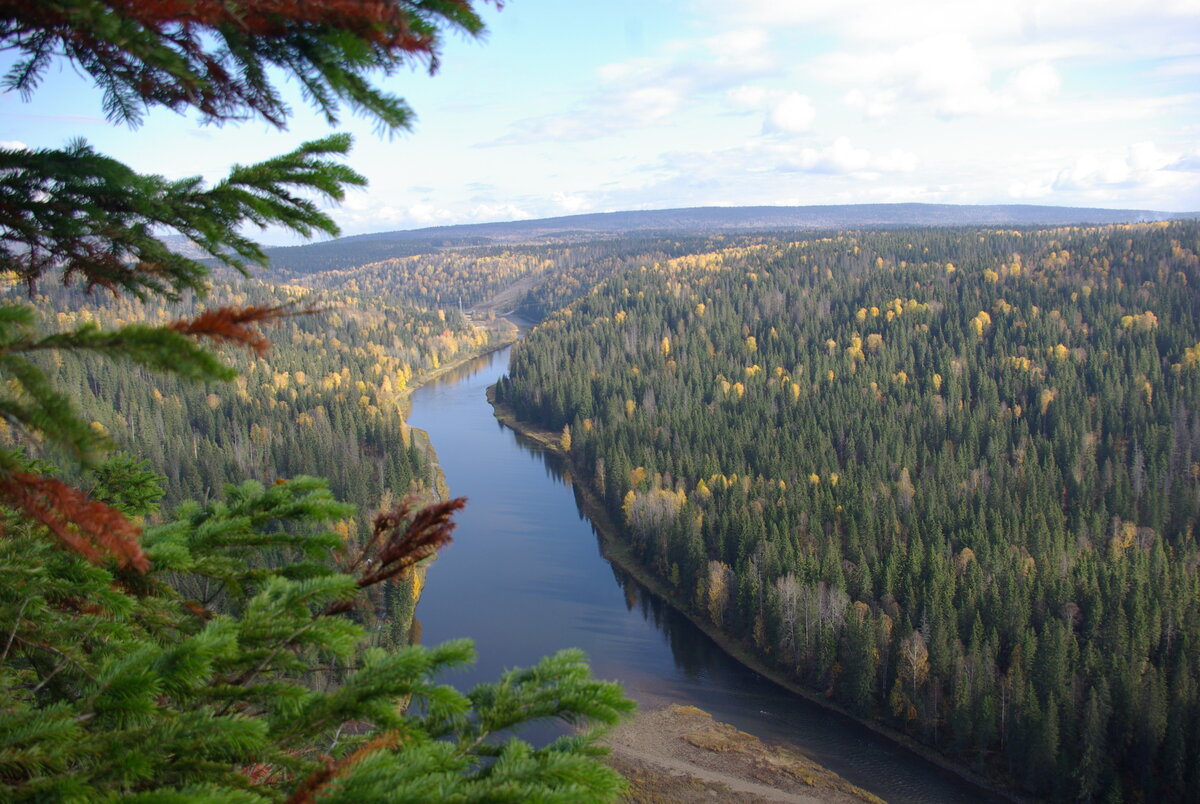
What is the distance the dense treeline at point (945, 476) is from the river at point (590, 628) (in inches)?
88.2

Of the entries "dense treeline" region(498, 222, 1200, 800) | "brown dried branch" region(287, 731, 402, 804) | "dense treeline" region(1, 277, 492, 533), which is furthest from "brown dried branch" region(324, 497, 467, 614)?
"dense treeline" region(1, 277, 492, 533)

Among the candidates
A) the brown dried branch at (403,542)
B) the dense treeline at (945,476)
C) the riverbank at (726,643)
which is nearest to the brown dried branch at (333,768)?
the brown dried branch at (403,542)

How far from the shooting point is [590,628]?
1775 inches

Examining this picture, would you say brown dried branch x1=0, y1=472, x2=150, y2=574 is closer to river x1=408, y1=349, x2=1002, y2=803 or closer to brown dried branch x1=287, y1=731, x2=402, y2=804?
brown dried branch x1=287, y1=731, x2=402, y2=804

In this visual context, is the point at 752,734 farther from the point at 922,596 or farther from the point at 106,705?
the point at 106,705

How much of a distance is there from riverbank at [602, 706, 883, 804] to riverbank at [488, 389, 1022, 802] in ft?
15.8

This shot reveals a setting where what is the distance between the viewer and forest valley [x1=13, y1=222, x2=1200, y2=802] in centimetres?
3509

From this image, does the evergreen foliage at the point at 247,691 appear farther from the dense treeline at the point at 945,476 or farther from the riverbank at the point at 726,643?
the riverbank at the point at 726,643

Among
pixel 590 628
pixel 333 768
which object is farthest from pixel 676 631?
pixel 333 768

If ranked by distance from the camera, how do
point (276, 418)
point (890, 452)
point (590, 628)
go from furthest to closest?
point (276, 418) → point (890, 452) → point (590, 628)

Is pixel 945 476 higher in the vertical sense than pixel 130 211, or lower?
lower

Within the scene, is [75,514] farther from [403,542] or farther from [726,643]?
[726,643]

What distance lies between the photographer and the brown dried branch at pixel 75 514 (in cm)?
275

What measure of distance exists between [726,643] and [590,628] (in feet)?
24.1
